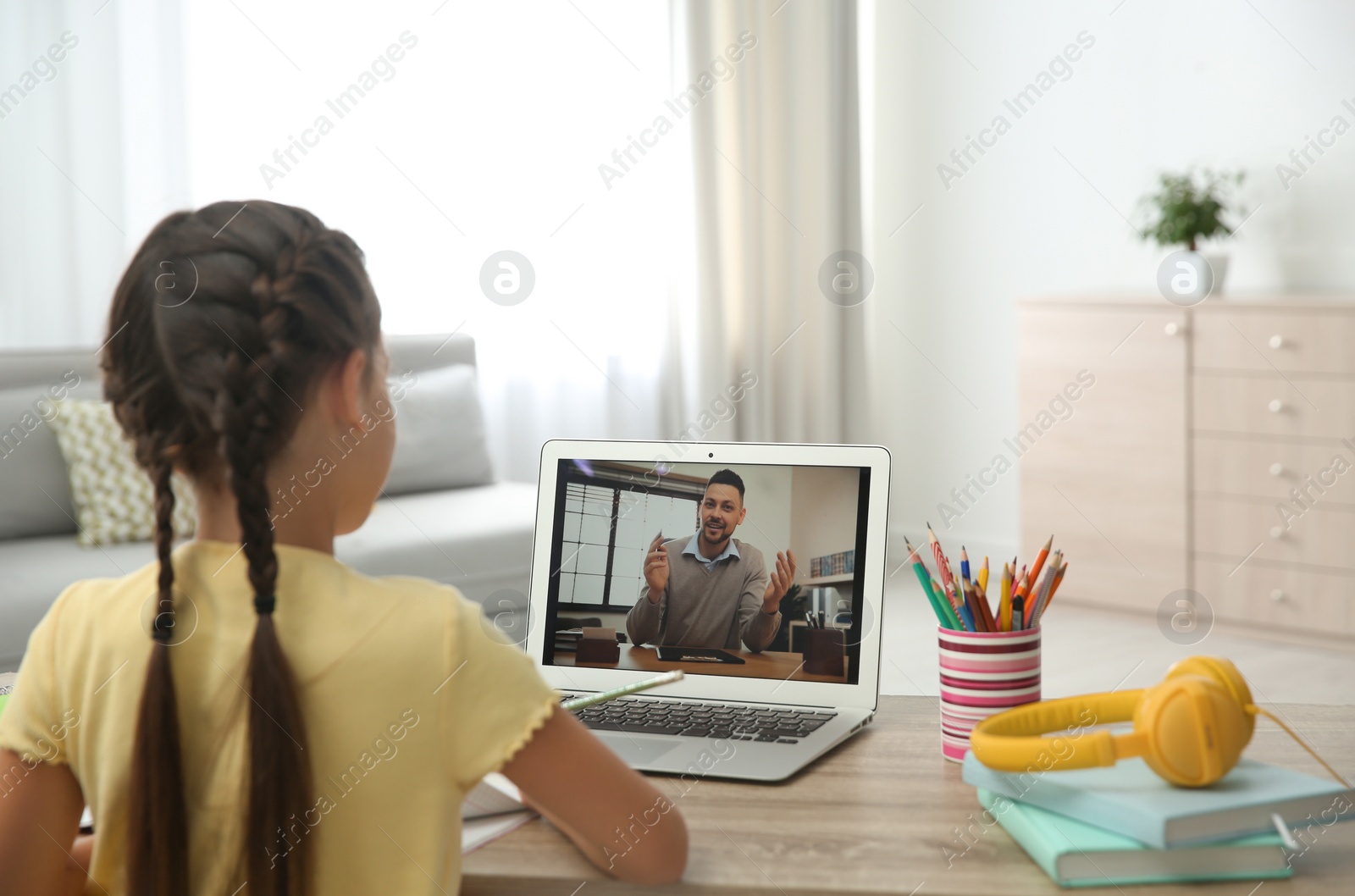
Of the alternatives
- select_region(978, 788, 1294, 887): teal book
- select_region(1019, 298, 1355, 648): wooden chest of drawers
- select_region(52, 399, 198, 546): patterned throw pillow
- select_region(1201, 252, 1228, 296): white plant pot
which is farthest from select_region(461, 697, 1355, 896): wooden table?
select_region(1201, 252, 1228, 296): white plant pot

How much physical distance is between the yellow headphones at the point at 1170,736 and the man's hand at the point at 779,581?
331 millimetres

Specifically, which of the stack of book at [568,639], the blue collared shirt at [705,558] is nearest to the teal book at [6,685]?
the stack of book at [568,639]

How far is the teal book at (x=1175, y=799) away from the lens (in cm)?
82

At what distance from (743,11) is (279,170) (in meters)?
1.74

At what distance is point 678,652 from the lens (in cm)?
125

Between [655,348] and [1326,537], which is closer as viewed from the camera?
[1326,537]

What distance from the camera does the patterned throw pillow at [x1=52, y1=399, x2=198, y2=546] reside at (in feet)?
9.34

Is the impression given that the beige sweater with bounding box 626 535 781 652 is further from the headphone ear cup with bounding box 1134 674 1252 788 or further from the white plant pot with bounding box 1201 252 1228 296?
the white plant pot with bounding box 1201 252 1228 296

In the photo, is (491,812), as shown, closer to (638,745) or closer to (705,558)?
(638,745)

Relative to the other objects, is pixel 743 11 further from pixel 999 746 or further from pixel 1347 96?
pixel 999 746

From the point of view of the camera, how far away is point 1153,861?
32.6 inches

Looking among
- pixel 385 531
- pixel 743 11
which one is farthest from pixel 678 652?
pixel 743 11

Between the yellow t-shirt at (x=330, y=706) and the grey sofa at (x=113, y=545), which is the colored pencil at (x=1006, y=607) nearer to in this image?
the yellow t-shirt at (x=330, y=706)

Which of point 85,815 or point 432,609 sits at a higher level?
point 432,609
